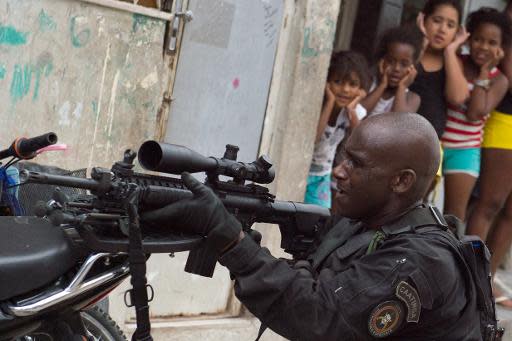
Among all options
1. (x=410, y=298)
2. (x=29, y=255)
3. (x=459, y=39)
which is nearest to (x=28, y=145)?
(x=29, y=255)

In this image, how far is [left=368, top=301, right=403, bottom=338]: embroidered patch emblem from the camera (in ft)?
7.61

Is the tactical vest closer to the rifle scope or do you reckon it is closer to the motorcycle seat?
the rifle scope

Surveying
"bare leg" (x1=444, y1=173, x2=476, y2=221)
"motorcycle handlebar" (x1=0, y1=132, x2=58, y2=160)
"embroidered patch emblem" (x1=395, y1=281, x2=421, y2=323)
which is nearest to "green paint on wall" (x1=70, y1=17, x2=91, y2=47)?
"motorcycle handlebar" (x1=0, y1=132, x2=58, y2=160)

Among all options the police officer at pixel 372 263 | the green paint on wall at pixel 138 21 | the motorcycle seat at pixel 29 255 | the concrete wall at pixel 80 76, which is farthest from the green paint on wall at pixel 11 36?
the police officer at pixel 372 263

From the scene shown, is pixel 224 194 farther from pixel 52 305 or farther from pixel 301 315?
pixel 52 305

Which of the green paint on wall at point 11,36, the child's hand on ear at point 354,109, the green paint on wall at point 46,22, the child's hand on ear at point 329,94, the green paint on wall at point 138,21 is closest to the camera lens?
the green paint on wall at point 11,36

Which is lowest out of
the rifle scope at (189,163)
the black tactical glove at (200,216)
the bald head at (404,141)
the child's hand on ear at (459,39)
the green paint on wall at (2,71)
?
the black tactical glove at (200,216)

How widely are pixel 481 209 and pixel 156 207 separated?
13.3 feet

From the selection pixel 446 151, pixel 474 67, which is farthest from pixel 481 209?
pixel 474 67

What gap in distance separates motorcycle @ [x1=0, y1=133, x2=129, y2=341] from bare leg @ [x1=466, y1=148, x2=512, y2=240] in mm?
3723

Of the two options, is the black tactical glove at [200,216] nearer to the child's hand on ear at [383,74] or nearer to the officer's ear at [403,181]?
the officer's ear at [403,181]

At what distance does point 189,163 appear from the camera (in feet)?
7.45

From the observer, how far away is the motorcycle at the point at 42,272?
2314mm

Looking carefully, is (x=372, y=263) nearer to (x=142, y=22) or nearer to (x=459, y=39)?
(x=142, y=22)
